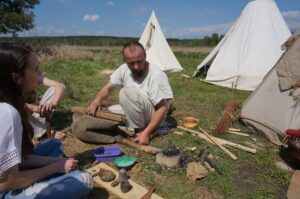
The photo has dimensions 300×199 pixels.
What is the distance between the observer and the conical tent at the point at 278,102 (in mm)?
3752

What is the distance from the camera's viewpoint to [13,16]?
1789 centimetres

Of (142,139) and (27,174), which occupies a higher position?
(27,174)

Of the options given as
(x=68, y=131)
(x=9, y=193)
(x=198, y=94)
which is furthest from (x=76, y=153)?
(x=198, y=94)

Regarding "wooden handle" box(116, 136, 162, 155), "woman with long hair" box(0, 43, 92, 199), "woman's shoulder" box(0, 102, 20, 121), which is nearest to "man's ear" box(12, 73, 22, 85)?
"woman with long hair" box(0, 43, 92, 199)

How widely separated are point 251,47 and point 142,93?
215 inches

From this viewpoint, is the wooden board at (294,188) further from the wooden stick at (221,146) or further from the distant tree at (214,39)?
the distant tree at (214,39)

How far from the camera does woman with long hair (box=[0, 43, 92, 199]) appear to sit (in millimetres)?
1512

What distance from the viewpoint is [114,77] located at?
12.6 feet

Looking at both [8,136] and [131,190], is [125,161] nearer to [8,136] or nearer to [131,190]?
[131,190]

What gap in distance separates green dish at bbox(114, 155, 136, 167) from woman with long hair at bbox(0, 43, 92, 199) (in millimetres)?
808

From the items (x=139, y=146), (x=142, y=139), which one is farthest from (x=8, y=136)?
(x=142, y=139)

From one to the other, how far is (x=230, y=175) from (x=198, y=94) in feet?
12.1

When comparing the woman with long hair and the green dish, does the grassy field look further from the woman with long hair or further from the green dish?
the woman with long hair

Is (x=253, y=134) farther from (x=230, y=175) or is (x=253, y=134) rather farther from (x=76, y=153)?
(x=76, y=153)
